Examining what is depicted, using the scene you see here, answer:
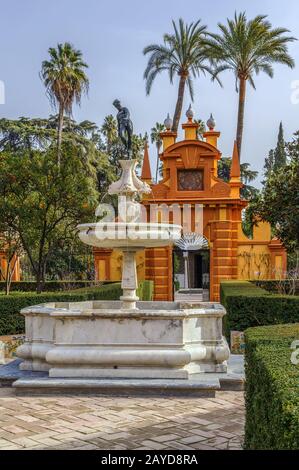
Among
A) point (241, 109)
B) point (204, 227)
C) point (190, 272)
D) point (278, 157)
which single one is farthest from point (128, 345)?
point (278, 157)

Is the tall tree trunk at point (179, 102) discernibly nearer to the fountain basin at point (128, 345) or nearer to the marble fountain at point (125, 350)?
the marble fountain at point (125, 350)

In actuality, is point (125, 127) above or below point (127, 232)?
above

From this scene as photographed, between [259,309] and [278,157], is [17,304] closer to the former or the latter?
[259,309]

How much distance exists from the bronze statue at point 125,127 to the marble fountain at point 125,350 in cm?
203

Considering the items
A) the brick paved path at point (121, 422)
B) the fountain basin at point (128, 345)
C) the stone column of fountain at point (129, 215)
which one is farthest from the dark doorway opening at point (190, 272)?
the brick paved path at point (121, 422)

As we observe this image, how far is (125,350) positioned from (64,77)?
1945cm

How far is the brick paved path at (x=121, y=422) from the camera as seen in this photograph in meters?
4.76

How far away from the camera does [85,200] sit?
54.7 ft

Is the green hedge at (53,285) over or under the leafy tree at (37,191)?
under

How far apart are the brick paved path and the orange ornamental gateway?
50.4 feet

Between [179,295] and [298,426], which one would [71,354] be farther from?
[179,295]

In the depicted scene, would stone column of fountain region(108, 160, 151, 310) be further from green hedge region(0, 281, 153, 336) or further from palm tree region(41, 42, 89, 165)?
palm tree region(41, 42, 89, 165)

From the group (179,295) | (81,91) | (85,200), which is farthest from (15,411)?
(179,295)

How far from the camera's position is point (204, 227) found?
72.8ft
